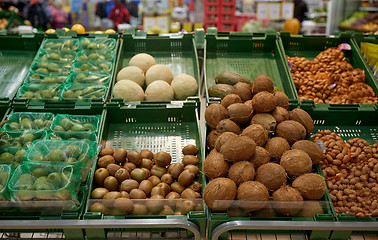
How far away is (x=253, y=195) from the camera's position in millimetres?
1746

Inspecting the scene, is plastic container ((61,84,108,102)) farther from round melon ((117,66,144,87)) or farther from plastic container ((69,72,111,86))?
round melon ((117,66,144,87))

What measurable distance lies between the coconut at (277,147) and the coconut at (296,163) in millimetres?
62

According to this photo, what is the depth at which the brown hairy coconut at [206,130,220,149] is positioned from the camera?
2215 millimetres

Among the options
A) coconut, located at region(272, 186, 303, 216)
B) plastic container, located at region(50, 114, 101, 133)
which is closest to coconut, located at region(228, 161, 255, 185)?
coconut, located at region(272, 186, 303, 216)

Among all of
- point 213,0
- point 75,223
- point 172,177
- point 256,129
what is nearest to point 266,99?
point 256,129

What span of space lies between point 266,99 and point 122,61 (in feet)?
6.08

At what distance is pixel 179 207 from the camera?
1.85 m

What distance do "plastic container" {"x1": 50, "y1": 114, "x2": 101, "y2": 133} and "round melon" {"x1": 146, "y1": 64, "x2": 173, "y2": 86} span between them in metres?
0.73

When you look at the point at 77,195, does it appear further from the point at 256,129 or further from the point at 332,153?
the point at 332,153

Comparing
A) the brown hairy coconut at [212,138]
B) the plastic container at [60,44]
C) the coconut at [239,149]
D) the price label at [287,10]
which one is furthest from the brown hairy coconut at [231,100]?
the price label at [287,10]

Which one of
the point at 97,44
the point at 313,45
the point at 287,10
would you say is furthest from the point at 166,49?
the point at 287,10

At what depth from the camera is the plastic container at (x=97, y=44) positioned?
334cm

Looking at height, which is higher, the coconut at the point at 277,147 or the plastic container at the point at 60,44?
the plastic container at the point at 60,44

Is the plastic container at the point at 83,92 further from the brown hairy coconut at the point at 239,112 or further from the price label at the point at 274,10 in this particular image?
the price label at the point at 274,10
